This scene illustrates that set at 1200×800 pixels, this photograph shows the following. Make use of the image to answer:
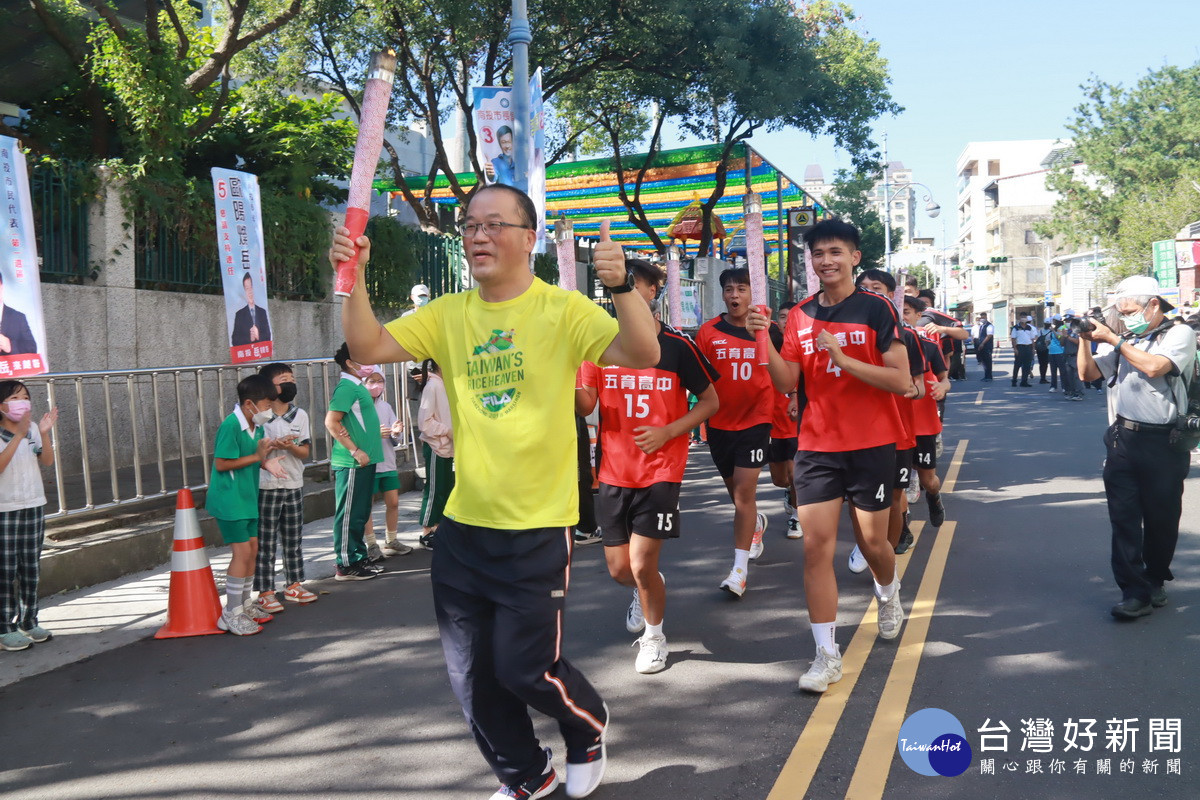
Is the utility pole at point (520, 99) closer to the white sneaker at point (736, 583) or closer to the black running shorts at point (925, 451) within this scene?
the black running shorts at point (925, 451)

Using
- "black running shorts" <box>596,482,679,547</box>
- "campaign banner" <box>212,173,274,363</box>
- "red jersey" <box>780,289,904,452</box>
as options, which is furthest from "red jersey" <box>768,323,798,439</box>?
"campaign banner" <box>212,173,274,363</box>

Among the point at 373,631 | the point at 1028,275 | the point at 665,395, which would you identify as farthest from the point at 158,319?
the point at 1028,275

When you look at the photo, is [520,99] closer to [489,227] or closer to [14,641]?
[14,641]

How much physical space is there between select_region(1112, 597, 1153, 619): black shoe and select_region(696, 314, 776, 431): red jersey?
2.24 metres

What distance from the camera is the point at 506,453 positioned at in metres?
3.15

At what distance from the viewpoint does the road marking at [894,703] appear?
3.60 metres

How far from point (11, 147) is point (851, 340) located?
5.60 metres

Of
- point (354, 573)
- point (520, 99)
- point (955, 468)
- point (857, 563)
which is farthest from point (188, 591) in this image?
point (955, 468)

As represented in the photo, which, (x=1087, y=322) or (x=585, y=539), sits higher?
(x=1087, y=322)

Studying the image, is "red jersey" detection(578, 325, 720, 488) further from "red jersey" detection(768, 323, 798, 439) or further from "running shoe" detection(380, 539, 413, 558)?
"running shoe" detection(380, 539, 413, 558)

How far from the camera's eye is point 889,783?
11.7ft

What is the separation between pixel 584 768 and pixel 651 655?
1.43 m

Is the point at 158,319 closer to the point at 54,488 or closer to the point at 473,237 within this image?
the point at 54,488

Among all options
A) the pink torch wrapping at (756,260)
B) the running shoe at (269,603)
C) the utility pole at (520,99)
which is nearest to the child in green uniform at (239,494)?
the running shoe at (269,603)
